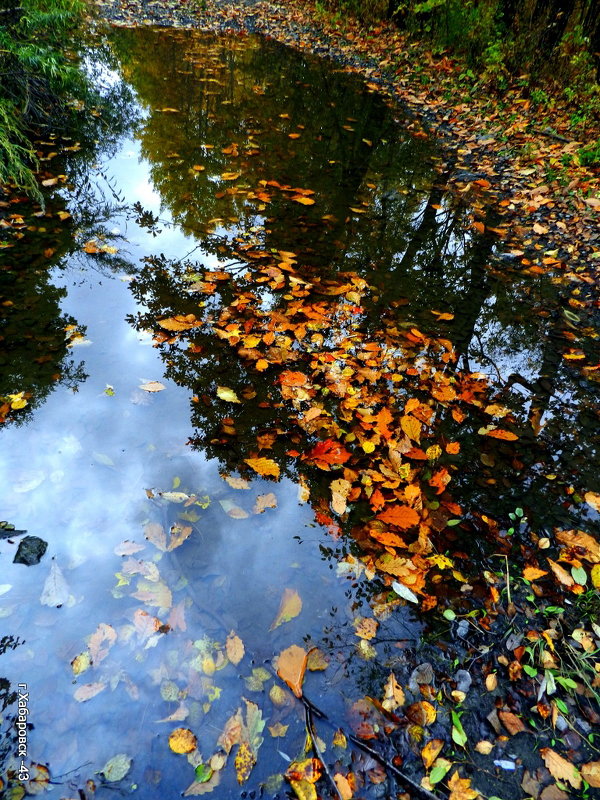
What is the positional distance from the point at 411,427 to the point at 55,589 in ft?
7.26

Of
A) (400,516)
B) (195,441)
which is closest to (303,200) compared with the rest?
(195,441)

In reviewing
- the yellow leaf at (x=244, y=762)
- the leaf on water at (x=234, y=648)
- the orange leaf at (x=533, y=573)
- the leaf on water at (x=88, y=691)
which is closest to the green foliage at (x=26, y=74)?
the leaf on water at (x=88, y=691)

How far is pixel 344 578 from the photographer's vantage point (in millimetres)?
2262

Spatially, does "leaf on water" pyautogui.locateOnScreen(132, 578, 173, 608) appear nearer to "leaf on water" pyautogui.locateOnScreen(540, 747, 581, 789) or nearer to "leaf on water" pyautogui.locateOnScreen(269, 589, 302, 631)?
"leaf on water" pyautogui.locateOnScreen(269, 589, 302, 631)

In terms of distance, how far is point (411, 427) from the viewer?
2.94 m

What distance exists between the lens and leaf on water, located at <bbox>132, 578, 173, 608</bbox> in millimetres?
2105

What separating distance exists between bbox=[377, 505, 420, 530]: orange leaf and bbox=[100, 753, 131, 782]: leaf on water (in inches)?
60.8

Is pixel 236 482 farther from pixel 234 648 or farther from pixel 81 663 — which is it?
pixel 81 663

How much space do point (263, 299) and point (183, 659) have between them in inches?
111

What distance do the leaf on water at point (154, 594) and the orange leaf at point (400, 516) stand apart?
3.86ft

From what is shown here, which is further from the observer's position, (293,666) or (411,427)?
(411,427)

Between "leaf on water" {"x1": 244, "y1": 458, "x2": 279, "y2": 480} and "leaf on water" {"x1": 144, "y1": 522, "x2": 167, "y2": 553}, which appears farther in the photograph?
"leaf on water" {"x1": 244, "y1": 458, "x2": 279, "y2": 480}

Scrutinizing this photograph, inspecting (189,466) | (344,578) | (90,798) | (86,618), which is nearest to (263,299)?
(189,466)

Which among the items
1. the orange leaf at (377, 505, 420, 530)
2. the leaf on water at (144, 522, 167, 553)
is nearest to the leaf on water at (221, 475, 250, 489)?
the leaf on water at (144, 522, 167, 553)
